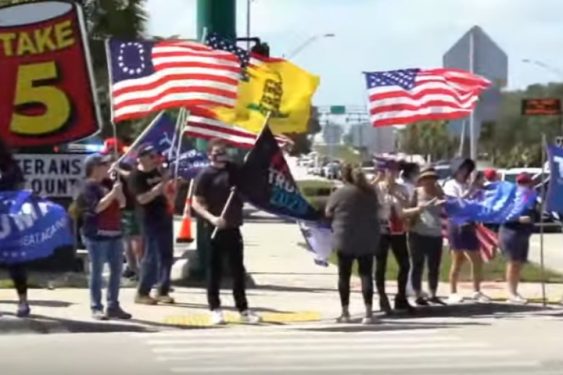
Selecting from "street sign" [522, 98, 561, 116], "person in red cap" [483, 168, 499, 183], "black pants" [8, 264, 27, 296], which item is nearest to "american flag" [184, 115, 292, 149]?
"person in red cap" [483, 168, 499, 183]

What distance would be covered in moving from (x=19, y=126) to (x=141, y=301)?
7.92ft

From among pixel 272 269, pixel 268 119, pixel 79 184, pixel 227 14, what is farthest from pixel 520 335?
pixel 272 269

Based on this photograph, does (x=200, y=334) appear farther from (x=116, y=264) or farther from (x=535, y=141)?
(x=535, y=141)

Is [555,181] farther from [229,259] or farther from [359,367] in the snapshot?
[359,367]

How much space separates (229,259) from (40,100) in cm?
261

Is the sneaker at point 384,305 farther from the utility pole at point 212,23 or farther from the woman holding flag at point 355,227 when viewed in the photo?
the utility pole at point 212,23

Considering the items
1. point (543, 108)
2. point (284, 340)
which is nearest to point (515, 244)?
point (284, 340)

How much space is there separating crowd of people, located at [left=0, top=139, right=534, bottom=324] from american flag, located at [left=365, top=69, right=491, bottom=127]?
76cm

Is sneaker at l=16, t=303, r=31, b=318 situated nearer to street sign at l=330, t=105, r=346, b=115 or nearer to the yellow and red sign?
the yellow and red sign

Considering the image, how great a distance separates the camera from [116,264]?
44.0 ft

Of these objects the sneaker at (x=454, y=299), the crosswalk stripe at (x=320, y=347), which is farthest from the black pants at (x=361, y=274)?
the sneaker at (x=454, y=299)

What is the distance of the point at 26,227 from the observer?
1327cm

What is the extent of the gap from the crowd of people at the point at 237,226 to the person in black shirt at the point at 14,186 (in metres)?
0.01

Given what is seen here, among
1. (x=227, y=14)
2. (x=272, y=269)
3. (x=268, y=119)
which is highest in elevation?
(x=227, y=14)
